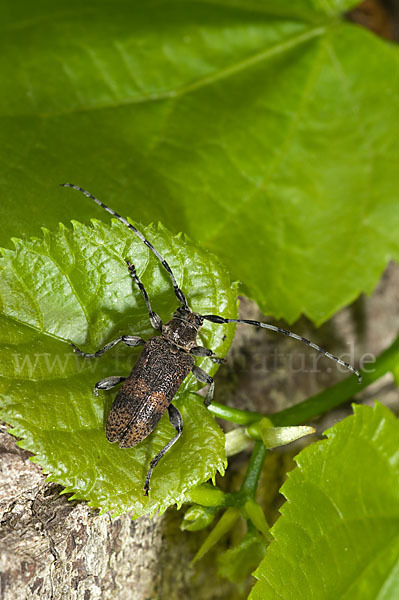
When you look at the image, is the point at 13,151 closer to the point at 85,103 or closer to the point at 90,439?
the point at 85,103

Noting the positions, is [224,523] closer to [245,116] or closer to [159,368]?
[159,368]

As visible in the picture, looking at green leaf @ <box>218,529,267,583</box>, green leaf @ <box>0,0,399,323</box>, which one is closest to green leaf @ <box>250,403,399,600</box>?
green leaf @ <box>218,529,267,583</box>

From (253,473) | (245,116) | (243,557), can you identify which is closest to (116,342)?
(253,473)

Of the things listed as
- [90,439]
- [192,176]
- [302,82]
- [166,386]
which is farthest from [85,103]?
[90,439]

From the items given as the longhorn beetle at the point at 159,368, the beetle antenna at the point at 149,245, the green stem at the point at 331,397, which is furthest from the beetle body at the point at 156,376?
the green stem at the point at 331,397

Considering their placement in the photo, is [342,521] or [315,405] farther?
[315,405]

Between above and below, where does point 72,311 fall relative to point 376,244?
above

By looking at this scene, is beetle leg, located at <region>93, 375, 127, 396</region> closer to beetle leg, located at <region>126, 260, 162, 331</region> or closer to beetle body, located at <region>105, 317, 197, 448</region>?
beetle body, located at <region>105, 317, 197, 448</region>
